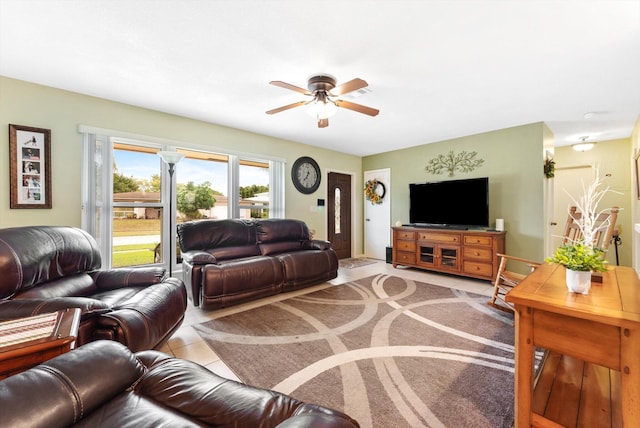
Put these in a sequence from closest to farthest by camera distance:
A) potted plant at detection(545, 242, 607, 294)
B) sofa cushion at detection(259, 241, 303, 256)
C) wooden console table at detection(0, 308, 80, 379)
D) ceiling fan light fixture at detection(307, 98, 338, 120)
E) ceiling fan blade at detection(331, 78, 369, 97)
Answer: wooden console table at detection(0, 308, 80, 379)
potted plant at detection(545, 242, 607, 294)
ceiling fan blade at detection(331, 78, 369, 97)
ceiling fan light fixture at detection(307, 98, 338, 120)
sofa cushion at detection(259, 241, 303, 256)

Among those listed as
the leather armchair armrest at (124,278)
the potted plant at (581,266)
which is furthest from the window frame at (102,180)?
the potted plant at (581,266)

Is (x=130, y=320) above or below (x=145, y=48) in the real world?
below

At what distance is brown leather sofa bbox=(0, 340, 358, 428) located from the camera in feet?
2.43

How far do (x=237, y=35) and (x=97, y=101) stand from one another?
2322mm

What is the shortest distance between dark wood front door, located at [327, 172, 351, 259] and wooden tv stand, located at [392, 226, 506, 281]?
4.61 ft

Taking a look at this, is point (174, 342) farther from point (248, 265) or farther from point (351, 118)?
point (351, 118)

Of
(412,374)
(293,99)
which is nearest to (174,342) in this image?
(412,374)

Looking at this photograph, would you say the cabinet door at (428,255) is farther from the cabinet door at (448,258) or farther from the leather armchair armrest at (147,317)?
the leather armchair armrest at (147,317)

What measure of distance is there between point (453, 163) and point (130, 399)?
5.22 meters

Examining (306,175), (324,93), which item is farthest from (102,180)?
(306,175)

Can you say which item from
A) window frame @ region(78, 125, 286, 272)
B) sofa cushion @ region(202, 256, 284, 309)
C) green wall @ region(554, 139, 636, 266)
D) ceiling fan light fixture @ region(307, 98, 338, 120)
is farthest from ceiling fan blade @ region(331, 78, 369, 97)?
green wall @ region(554, 139, 636, 266)

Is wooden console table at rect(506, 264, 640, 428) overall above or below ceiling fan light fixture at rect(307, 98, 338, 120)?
below

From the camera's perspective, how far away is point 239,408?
875 millimetres

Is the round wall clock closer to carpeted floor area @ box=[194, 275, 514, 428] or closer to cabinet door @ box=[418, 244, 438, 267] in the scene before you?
cabinet door @ box=[418, 244, 438, 267]
